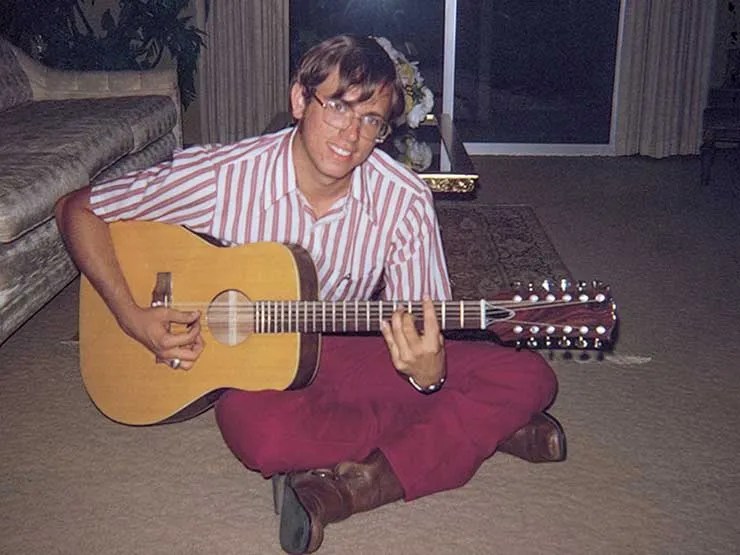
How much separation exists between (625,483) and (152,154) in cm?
308

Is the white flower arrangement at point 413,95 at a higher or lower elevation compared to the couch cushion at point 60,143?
higher

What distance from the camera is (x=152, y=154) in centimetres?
462

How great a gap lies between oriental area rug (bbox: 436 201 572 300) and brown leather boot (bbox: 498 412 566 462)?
45.0 inches

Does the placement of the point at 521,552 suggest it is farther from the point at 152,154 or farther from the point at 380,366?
the point at 152,154

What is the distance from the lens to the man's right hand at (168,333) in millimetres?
2111

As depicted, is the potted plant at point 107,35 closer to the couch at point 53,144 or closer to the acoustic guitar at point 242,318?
the couch at point 53,144

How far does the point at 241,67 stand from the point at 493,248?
2.78 meters

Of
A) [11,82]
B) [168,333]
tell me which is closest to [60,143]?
[11,82]

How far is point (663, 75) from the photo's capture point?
618cm

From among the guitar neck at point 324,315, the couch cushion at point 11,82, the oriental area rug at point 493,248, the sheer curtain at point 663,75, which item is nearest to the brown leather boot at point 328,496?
the guitar neck at point 324,315

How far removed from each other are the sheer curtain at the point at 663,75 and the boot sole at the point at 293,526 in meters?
4.96

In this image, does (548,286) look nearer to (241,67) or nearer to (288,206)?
(288,206)

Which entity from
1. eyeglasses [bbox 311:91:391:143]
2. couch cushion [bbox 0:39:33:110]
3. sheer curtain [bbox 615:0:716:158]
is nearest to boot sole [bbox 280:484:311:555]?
eyeglasses [bbox 311:91:391:143]

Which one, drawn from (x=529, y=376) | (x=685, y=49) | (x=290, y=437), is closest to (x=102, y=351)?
(x=290, y=437)
